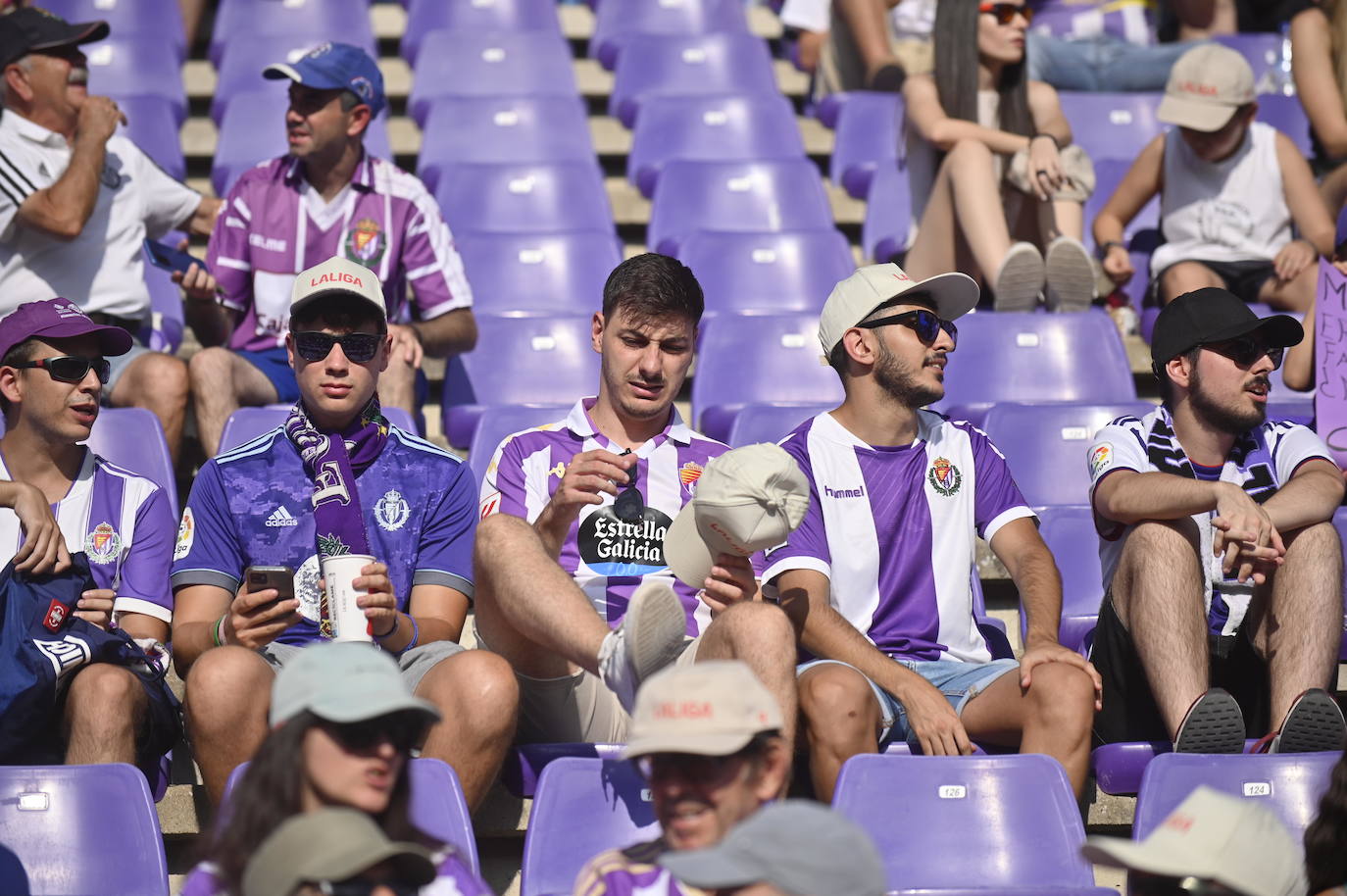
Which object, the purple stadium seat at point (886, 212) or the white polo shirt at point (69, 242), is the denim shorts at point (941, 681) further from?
the purple stadium seat at point (886, 212)

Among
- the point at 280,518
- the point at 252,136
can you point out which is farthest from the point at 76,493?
the point at 252,136

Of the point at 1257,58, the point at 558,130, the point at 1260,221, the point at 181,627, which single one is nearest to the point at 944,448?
the point at 181,627

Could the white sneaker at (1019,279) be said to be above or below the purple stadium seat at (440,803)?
above

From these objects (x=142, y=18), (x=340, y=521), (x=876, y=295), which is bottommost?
(x=340, y=521)

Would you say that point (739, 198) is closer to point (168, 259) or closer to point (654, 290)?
point (168, 259)

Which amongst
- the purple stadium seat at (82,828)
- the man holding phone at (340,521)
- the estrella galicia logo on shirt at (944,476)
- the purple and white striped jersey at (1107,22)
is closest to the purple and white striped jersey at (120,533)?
the man holding phone at (340,521)

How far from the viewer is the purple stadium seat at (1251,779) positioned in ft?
10.5

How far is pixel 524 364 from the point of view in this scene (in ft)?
16.6

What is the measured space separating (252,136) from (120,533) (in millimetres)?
2901

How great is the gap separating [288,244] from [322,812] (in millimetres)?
2908

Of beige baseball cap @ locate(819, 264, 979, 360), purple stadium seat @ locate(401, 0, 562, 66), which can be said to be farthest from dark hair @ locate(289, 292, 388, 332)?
purple stadium seat @ locate(401, 0, 562, 66)

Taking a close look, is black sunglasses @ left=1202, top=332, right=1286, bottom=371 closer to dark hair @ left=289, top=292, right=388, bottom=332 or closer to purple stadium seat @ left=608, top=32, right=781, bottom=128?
dark hair @ left=289, top=292, right=388, bottom=332

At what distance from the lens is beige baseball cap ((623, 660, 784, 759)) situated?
240cm

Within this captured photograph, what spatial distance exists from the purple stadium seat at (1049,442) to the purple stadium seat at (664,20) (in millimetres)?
3387
